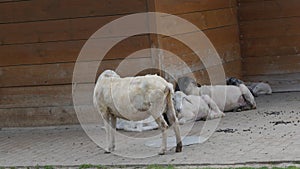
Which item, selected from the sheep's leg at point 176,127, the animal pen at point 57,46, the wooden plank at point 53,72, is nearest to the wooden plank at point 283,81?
the animal pen at point 57,46

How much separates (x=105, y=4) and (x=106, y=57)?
78 cm

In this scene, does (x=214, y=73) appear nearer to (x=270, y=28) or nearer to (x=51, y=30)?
(x=270, y=28)

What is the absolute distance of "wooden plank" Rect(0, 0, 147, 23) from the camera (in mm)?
10773

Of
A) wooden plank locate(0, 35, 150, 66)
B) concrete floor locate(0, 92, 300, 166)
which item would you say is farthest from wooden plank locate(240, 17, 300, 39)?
wooden plank locate(0, 35, 150, 66)

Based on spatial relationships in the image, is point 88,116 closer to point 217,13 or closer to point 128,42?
point 128,42

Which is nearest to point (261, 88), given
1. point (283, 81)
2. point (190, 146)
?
point (283, 81)

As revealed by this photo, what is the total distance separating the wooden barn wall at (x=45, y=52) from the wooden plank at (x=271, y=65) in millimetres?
3438

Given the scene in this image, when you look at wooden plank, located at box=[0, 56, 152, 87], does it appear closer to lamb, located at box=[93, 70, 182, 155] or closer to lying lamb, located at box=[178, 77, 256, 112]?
lying lamb, located at box=[178, 77, 256, 112]

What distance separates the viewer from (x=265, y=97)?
42.2ft

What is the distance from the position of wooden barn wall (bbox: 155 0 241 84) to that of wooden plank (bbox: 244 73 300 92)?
517 mm

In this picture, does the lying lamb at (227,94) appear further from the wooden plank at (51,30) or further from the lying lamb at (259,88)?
the wooden plank at (51,30)

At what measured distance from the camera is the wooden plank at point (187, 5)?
10922 millimetres

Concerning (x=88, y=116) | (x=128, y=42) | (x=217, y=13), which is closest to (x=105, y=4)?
(x=128, y=42)

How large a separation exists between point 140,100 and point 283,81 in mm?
5476
